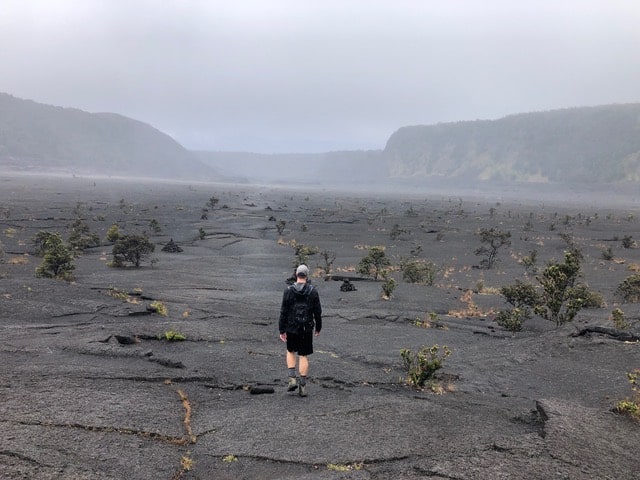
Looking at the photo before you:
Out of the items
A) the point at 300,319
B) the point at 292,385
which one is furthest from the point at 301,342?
the point at 292,385

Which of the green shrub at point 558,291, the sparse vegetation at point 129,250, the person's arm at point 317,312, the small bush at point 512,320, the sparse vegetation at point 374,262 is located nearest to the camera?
the person's arm at point 317,312

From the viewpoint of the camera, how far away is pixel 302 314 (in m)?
8.34

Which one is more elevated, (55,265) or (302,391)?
(302,391)

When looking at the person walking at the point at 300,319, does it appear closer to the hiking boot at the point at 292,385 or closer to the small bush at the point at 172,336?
the hiking boot at the point at 292,385

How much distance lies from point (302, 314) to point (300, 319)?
0.10m

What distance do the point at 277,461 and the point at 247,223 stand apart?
4861 cm

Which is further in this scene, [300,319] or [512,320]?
[512,320]

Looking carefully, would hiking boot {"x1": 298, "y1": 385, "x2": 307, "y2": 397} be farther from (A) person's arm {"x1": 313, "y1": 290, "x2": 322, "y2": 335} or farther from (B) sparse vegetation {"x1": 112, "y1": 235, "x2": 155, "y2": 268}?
(B) sparse vegetation {"x1": 112, "y1": 235, "x2": 155, "y2": 268}

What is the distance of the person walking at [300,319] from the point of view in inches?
329

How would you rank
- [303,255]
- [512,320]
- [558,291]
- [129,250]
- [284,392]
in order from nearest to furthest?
[284,392]
[512,320]
[558,291]
[129,250]
[303,255]

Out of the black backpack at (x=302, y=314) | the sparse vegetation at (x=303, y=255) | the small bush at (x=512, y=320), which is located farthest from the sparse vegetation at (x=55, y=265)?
the small bush at (x=512, y=320)

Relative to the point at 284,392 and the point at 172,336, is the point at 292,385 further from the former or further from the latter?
the point at 172,336

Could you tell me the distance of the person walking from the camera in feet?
27.4

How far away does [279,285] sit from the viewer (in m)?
23.1
